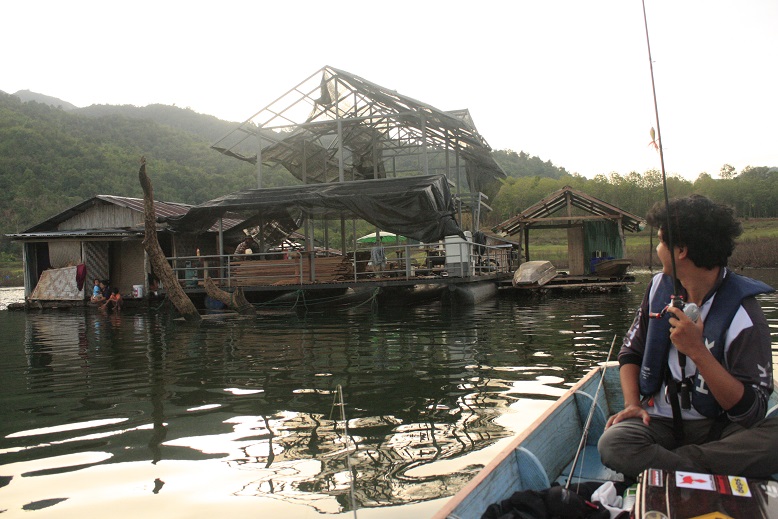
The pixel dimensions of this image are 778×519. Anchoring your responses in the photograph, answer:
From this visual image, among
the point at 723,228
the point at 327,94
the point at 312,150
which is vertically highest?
the point at 327,94

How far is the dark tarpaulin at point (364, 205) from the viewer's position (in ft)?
50.9

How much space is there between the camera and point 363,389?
6410 millimetres

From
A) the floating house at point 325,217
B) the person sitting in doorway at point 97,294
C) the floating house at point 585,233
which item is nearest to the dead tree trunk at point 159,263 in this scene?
the floating house at point 325,217

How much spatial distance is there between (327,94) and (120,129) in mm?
62461

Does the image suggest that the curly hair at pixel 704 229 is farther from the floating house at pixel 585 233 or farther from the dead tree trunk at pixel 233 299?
the floating house at pixel 585 233

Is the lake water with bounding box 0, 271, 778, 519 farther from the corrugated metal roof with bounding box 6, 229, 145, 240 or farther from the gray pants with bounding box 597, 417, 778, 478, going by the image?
the corrugated metal roof with bounding box 6, 229, 145, 240

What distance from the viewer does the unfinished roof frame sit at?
18422 mm

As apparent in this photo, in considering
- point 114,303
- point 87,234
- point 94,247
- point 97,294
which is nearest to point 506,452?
point 114,303

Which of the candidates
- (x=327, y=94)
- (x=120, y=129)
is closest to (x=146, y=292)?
(x=327, y=94)

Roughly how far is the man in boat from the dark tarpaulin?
12.7m

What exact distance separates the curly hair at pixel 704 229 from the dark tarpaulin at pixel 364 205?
1278 cm

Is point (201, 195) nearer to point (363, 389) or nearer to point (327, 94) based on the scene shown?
point (327, 94)

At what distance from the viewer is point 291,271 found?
17.2 m

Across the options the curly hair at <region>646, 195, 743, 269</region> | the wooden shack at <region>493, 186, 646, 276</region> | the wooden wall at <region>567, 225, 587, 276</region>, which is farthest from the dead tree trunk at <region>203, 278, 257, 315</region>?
the curly hair at <region>646, 195, 743, 269</region>
